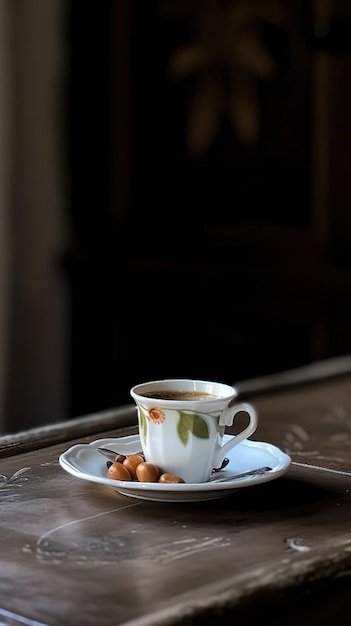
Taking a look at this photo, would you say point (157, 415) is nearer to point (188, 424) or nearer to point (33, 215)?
point (188, 424)

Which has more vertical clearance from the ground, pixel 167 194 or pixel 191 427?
pixel 167 194

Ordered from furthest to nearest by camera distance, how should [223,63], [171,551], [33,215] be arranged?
[33,215], [223,63], [171,551]

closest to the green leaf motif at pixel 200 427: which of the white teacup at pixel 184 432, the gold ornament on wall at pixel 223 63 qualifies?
the white teacup at pixel 184 432

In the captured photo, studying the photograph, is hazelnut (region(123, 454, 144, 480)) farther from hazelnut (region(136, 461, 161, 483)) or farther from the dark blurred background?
the dark blurred background

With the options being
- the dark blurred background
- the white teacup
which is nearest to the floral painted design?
the white teacup

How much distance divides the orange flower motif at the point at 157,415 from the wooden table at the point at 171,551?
0.26 feet

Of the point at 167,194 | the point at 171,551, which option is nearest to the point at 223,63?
the point at 167,194

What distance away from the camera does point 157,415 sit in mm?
1072

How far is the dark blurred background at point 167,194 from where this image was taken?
3.41m

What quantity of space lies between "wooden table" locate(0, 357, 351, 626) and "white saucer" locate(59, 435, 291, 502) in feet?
0.04

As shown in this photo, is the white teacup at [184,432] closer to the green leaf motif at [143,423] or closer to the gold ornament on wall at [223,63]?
the green leaf motif at [143,423]

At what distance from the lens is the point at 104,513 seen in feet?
3.41

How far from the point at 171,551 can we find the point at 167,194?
2666 millimetres

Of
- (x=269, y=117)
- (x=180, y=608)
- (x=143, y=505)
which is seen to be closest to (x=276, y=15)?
(x=269, y=117)
